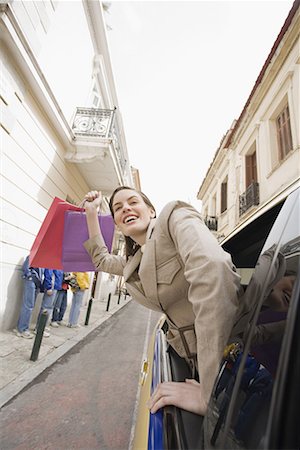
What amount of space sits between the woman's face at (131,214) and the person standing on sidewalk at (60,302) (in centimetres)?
477

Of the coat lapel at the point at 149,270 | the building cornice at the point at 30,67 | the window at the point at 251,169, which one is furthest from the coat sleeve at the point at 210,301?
the window at the point at 251,169

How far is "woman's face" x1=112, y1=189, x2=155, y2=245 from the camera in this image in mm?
1432

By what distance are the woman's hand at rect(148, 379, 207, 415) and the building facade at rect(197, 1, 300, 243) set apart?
13.9 feet

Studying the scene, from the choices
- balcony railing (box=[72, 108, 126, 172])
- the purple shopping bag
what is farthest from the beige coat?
balcony railing (box=[72, 108, 126, 172])

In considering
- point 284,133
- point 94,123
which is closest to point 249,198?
point 284,133

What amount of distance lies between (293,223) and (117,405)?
3042mm

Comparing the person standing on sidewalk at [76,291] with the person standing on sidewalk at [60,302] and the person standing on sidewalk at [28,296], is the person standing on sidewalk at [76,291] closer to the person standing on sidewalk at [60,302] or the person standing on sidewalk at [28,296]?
the person standing on sidewalk at [60,302]

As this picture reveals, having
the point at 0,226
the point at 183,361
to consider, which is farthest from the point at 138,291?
the point at 0,226

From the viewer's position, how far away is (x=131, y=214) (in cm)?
147

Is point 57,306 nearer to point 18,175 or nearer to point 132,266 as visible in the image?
point 18,175

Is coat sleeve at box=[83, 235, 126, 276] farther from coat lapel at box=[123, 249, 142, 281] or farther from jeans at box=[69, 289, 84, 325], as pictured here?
jeans at box=[69, 289, 84, 325]

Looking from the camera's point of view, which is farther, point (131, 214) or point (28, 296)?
point (28, 296)

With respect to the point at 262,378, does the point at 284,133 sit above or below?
above

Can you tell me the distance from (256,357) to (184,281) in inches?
18.3
